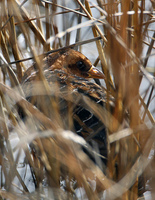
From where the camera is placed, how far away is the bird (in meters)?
1.01

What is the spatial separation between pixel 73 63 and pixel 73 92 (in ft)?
1.76

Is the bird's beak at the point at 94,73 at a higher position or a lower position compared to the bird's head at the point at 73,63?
lower

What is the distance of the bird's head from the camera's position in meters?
1.71

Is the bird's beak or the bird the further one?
the bird's beak

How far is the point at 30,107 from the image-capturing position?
0.79 m

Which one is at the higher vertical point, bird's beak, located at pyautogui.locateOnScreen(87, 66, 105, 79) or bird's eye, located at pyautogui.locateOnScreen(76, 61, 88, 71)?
bird's eye, located at pyautogui.locateOnScreen(76, 61, 88, 71)

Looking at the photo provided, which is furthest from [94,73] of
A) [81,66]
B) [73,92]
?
[73,92]

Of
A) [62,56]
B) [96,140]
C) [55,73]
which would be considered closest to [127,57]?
[96,140]

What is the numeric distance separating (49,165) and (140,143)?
Answer: 321mm

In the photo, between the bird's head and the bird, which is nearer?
the bird

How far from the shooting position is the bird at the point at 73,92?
101 centimetres

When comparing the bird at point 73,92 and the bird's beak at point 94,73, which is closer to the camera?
the bird at point 73,92

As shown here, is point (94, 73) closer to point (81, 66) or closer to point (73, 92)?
point (81, 66)

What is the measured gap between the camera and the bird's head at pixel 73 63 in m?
1.71
